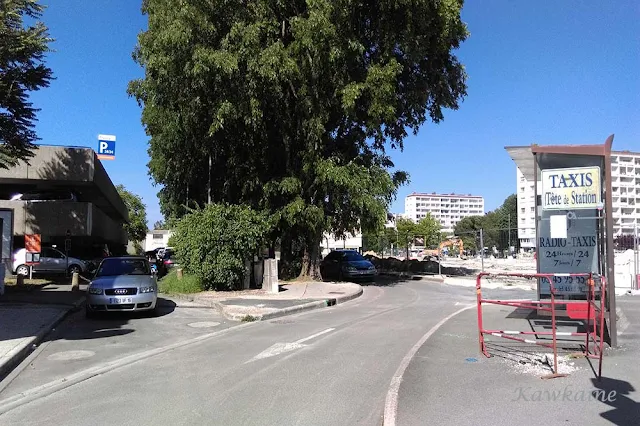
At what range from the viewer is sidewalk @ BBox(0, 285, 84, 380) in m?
8.63

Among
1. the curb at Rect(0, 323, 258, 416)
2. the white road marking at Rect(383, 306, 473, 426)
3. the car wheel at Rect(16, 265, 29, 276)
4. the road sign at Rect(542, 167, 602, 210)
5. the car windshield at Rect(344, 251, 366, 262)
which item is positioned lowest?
the curb at Rect(0, 323, 258, 416)

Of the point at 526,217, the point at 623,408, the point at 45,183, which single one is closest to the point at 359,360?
the point at 623,408

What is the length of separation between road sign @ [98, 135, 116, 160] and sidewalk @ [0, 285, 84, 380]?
14.1 metres

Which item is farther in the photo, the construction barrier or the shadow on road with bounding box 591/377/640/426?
the construction barrier

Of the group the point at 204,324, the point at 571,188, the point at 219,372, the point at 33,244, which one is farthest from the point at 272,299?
the point at 33,244

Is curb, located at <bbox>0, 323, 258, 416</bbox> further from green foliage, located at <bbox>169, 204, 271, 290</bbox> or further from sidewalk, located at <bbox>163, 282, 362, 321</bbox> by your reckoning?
green foliage, located at <bbox>169, 204, 271, 290</bbox>

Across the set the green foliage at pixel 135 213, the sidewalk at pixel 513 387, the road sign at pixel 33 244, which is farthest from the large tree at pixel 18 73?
the green foliage at pixel 135 213

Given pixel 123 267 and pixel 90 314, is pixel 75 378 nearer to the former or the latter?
pixel 90 314

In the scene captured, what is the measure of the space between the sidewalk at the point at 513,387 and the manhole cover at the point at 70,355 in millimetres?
5550

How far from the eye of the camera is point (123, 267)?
46.2ft

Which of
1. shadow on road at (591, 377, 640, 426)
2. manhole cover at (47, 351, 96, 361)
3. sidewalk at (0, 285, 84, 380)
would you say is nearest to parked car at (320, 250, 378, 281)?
sidewalk at (0, 285, 84, 380)

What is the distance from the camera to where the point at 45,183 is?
2895 centimetres

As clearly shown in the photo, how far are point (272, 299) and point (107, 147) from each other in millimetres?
22177

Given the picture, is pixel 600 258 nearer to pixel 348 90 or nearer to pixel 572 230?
pixel 572 230
